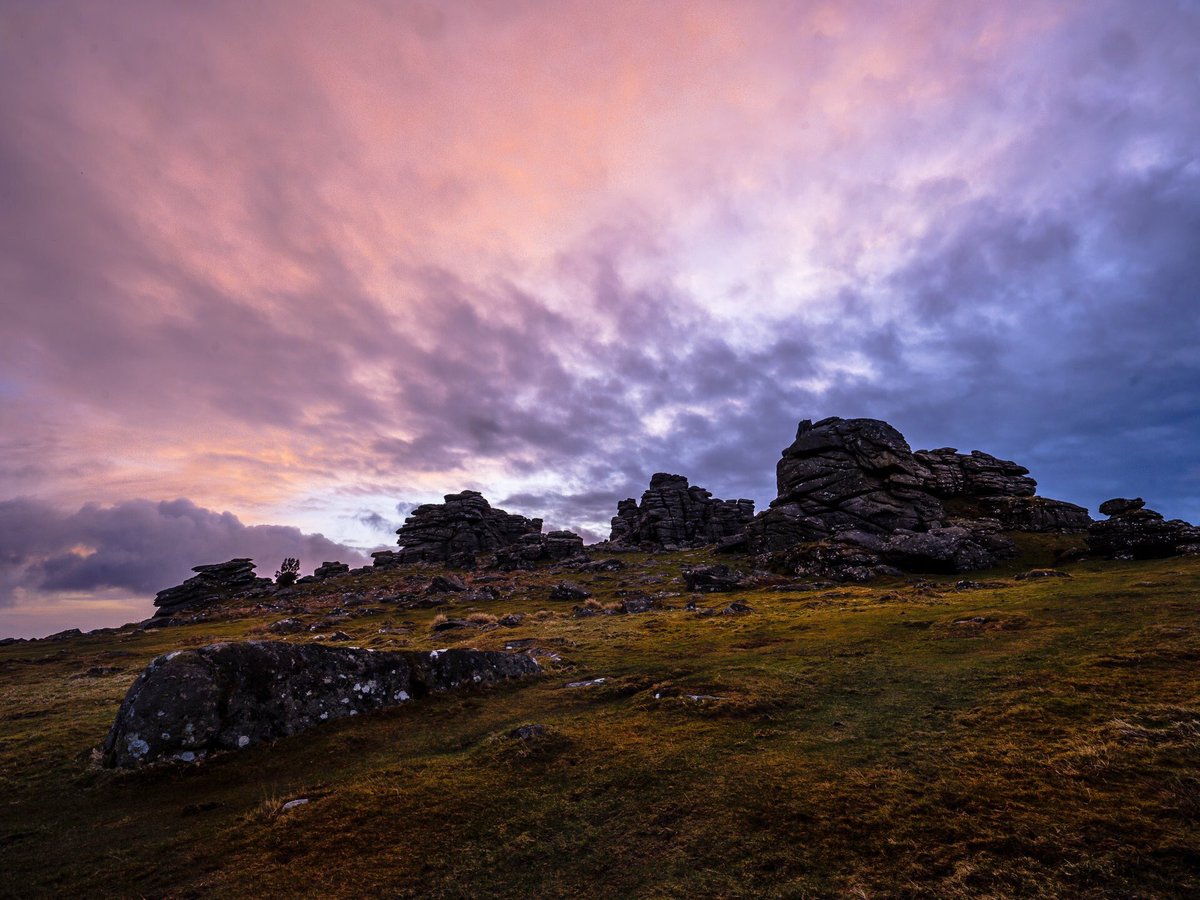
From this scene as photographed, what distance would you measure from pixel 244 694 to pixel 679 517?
424 feet

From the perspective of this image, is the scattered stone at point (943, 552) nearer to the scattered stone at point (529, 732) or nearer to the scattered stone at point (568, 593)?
the scattered stone at point (568, 593)

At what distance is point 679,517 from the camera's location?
138375 millimetres

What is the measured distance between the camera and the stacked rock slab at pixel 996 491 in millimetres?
66438

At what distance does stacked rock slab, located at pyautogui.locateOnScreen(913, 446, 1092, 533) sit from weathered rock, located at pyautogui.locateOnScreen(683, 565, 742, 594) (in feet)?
136

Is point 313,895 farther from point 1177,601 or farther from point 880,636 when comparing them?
point 1177,601

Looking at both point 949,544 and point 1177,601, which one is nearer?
point 1177,601

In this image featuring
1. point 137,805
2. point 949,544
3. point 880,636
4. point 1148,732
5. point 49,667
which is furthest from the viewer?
point 949,544

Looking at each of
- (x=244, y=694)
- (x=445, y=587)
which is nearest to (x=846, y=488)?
(x=445, y=587)

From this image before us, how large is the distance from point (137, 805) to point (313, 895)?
7.33 meters

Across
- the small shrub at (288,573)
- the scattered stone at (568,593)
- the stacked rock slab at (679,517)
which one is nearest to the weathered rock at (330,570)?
the small shrub at (288,573)

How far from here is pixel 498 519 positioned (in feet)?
523

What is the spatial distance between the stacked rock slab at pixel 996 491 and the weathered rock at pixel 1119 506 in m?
7.80

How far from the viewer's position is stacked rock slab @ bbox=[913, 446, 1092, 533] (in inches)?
2616

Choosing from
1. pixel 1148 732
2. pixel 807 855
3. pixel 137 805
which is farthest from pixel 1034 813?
pixel 137 805
